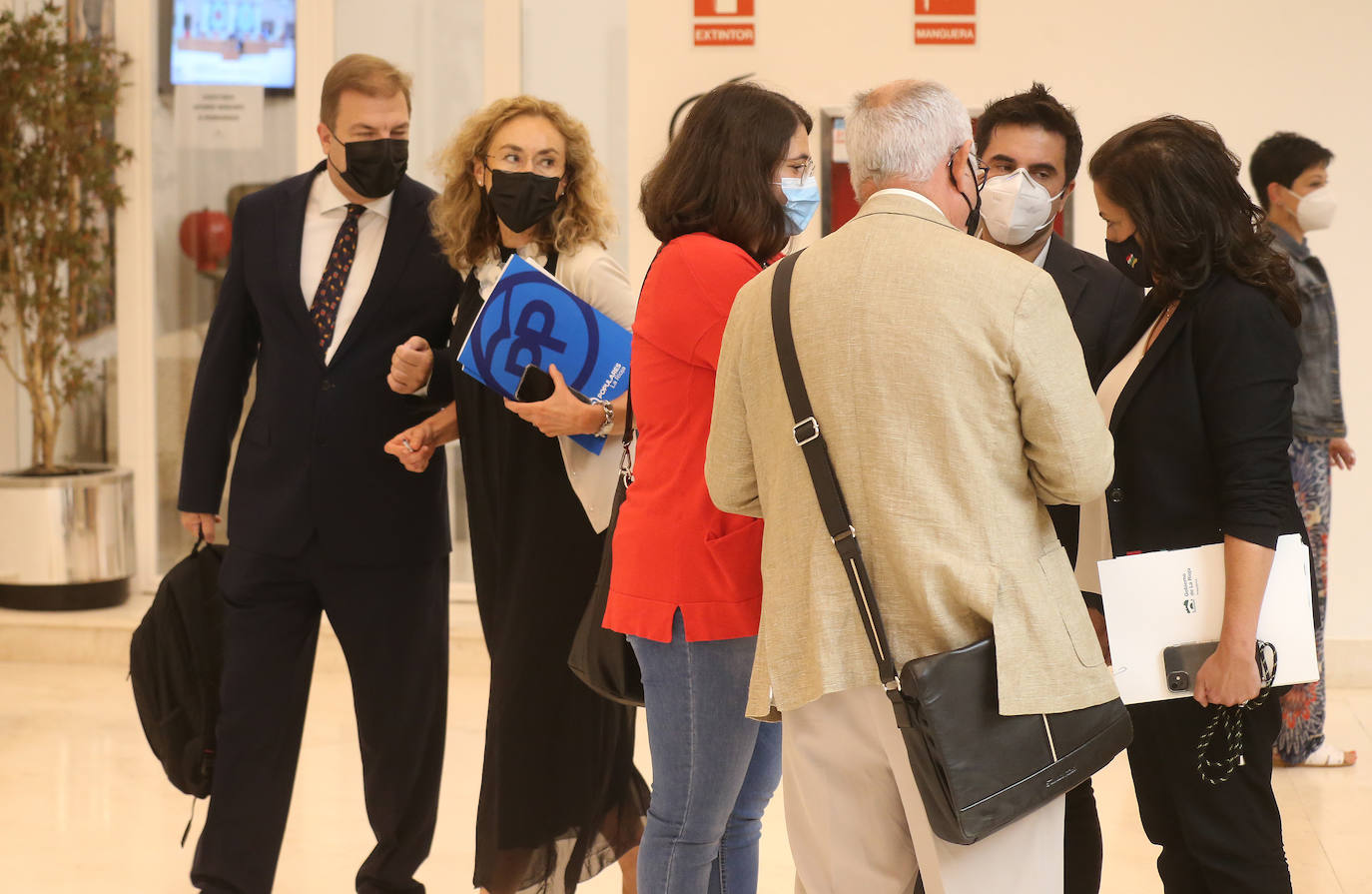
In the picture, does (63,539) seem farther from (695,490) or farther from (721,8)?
(695,490)

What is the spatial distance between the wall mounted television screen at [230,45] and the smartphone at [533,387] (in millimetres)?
3923

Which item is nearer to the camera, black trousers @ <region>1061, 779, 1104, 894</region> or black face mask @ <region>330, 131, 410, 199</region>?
black trousers @ <region>1061, 779, 1104, 894</region>

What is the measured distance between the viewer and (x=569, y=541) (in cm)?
269

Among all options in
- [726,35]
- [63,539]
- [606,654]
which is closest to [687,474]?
[606,654]

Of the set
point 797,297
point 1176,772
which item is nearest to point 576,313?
point 797,297

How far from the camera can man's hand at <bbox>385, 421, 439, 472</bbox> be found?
2799 mm

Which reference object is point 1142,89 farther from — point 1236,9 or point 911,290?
point 911,290

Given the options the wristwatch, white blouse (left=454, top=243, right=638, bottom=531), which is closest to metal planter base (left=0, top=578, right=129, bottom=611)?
white blouse (left=454, top=243, right=638, bottom=531)

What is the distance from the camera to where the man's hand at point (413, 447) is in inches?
110

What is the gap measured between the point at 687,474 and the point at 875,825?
61 centimetres

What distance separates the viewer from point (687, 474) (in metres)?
2.09

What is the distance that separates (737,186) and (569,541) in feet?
3.02

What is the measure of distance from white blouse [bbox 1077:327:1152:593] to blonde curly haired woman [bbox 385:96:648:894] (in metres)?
0.91

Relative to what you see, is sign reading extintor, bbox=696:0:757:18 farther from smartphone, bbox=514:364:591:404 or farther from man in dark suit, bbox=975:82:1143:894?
smartphone, bbox=514:364:591:404
